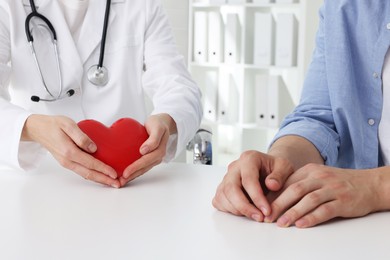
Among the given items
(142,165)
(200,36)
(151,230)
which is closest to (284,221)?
(151,230)

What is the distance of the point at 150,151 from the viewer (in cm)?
132

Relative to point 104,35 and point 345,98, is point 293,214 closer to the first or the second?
point 345,98

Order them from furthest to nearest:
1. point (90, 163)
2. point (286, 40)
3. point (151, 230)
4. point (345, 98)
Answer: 1. point (286, 40)
2. point (345, 98)
3. point (90, 163)
4. point (151, 230)

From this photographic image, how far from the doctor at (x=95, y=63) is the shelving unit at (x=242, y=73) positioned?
1775mm

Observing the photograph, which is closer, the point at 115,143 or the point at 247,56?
the point at 115,143

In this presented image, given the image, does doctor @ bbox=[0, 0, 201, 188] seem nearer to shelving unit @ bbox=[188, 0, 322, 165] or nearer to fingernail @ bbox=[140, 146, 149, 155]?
fingernail @ bbox=[140, 146, 149, 155]

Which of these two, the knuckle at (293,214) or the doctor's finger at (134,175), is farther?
the doctor's finger at (134,175)

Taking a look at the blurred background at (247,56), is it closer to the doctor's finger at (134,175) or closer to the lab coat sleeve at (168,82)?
the lab coat sleeve at (168,82)

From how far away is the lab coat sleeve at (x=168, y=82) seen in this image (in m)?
1.62

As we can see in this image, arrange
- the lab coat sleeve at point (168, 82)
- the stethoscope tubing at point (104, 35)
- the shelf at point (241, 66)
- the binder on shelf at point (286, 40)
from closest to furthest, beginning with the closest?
the lab coat sleeve at point (168, 82), the stethoscope tubing at point (104, 35), the binder on shelf at point (286, 40), the shelf at point (241, 66)

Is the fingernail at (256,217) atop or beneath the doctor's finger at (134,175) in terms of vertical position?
atop

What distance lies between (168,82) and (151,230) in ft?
3.16

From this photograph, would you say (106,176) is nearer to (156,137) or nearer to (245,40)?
(156,137)

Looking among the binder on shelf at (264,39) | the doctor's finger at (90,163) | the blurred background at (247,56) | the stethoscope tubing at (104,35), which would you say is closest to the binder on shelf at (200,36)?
the blurred background at (247,56)
